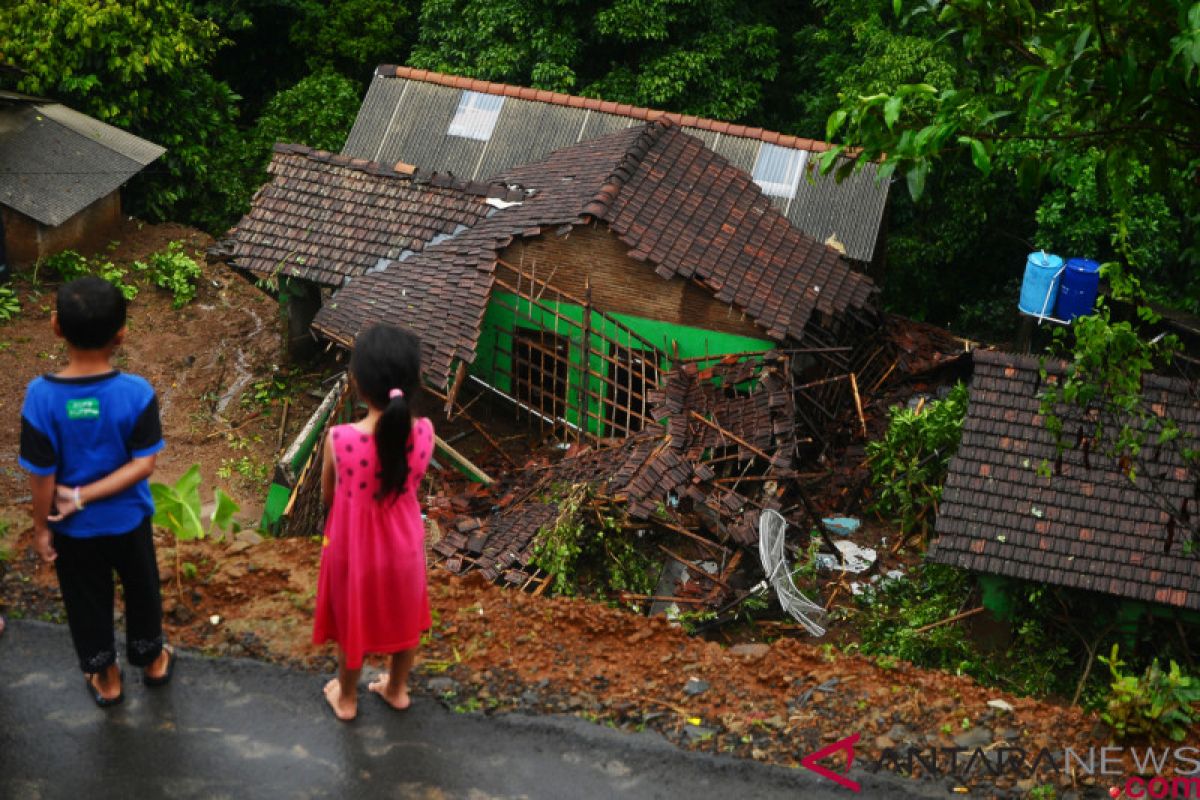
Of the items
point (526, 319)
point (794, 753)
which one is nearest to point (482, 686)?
point (794, 753)

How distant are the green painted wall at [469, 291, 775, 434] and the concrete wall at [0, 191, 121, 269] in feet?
22.2

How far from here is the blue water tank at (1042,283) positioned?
570 inches

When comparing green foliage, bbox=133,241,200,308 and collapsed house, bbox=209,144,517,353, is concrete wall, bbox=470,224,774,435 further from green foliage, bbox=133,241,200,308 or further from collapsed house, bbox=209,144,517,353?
green foliage, bbox=133,241,200,308

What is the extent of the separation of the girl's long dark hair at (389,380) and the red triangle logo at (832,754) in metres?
2.05

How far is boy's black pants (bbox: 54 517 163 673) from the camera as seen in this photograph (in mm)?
4234

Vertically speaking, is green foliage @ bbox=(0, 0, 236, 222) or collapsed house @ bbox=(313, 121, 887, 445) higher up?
green foliage @ bbox=(0, 0, 236, 222)

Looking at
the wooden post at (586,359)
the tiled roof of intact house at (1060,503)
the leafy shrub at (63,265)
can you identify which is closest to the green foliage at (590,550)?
the tiled roof of intact house at (1060,503)

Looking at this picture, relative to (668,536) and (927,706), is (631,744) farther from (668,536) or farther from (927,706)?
(668,536)

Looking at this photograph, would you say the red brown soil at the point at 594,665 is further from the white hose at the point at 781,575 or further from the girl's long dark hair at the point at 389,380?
the white hose at the point at 781,575

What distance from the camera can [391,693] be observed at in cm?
469

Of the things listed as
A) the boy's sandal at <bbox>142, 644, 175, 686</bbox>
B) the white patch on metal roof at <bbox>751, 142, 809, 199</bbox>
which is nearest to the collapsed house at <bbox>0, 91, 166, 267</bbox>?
the white patch on metal roof at <bbox>751, 142, 809, 199</bbox>

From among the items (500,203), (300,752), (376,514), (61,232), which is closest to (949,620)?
(300,752)

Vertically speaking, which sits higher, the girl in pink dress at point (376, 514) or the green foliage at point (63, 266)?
the girl in pink dress at point (376, 514)

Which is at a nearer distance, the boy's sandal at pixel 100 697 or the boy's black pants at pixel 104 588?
the boy's black pants at pixel 104 588
